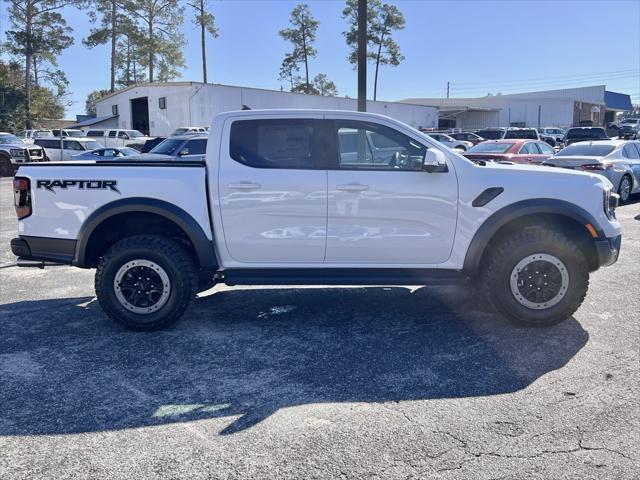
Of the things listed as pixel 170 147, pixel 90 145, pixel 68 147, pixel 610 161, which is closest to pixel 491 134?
pixel 610 161

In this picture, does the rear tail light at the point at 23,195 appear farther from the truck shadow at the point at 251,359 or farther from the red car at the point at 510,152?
the red car at the point at 510,152

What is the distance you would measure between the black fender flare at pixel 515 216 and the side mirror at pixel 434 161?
0.64 meters

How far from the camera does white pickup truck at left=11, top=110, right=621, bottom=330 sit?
15.5ft

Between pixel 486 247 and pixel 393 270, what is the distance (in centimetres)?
88

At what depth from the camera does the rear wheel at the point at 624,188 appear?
1276 centimetres

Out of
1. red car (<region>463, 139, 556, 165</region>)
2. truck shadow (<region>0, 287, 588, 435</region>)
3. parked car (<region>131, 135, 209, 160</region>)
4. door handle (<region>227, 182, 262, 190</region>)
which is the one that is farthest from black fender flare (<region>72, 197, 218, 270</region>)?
red car (<region>463, 139, 556, 165</region>)

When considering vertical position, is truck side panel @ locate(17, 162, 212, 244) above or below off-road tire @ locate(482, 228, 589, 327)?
above

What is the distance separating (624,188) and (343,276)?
1083cm

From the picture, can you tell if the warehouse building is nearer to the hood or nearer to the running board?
the hood

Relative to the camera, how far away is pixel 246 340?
4723mm

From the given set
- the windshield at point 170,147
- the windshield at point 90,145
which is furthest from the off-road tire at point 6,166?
the windshield at point 170,147

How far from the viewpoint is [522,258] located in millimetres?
4789

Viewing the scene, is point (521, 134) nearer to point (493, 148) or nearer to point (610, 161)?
point (493, 148)

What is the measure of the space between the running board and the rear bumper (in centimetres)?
140
